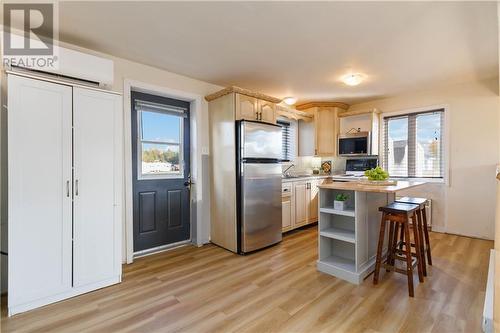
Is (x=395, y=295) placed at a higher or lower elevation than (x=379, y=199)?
lower

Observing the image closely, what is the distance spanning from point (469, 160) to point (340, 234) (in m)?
2.88

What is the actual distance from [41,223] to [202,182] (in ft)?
6.22

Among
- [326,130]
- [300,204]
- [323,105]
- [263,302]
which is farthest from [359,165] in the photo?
[263,302]

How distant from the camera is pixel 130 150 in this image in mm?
2908

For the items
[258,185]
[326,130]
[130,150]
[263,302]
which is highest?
[326,130]

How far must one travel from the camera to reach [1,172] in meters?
2.15

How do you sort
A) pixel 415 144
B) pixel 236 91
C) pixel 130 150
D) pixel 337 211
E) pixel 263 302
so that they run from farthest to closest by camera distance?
pixel 415 144, pixel 236 91, pixel 130 150, pixel 337 211, pixel 263 302

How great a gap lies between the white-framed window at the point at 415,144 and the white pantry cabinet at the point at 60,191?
4.69m

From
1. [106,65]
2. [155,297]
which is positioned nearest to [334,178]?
[155,297]

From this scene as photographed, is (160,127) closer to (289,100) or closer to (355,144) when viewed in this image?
(289,100)

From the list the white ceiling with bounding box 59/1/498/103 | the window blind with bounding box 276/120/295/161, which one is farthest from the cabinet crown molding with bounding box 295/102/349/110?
the white ceiling with bounding box 59/1/498/103

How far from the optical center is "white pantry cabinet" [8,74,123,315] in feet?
6.29

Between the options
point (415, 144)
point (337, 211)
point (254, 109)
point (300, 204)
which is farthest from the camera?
point (415, 144)

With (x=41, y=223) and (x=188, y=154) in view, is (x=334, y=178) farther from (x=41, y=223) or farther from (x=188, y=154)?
(x=41, y=223)
